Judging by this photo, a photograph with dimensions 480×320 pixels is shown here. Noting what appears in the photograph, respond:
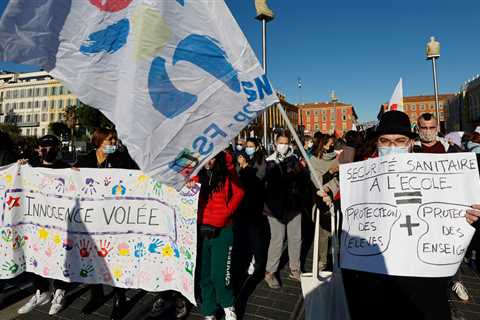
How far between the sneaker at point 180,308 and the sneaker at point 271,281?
1250 mm

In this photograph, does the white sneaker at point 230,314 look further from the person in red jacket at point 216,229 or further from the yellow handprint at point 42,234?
the yellow handprint at point 42,234

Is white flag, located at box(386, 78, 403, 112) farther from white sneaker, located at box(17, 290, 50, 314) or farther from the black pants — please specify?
white sneaker, located at box(17, 290, 50, 314)

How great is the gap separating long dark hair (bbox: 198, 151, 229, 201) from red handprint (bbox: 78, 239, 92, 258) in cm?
142

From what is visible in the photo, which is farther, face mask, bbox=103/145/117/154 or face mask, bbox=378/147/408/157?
face mask, bbox=103/145/117/154

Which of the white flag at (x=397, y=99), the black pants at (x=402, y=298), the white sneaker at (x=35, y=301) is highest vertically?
the white flag at (x=397, y=99)

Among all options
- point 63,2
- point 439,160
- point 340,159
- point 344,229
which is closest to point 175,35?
point 63,2

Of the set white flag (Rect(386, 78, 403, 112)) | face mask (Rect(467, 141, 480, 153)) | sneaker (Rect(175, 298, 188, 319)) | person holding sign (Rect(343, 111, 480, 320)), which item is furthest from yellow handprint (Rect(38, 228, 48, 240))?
face mask (Rect(467, 141, 480, 153))

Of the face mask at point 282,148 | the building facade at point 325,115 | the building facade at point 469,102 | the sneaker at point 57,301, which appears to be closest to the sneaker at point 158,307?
the sneaker at point 57,301

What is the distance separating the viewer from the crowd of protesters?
2.11 metres

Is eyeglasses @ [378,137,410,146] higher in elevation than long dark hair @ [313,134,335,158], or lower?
Answer: lower

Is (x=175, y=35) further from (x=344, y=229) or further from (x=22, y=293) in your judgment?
(x=22, y=293)

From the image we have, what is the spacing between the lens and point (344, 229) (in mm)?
2168

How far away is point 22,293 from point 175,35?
4093mm

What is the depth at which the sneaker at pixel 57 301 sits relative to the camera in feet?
11.6
